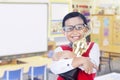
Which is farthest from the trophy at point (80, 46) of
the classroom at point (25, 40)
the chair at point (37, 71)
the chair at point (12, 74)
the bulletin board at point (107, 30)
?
the bulletin board at point (107, 30)

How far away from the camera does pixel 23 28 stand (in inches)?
152

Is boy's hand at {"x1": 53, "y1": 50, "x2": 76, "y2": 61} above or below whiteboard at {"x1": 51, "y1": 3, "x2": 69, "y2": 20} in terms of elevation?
below

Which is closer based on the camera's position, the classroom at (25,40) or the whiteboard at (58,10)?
the classroom at (25,40)

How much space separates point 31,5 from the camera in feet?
12.7

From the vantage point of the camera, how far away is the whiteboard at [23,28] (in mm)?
3629

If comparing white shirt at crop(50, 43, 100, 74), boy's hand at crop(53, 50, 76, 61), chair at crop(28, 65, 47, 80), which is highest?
boy's hand at crop(53, 50, 76, 61)

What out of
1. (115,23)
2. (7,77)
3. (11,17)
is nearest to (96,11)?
(115,23)


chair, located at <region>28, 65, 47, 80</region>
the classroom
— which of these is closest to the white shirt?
the classroom

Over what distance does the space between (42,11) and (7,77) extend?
49.8 inches

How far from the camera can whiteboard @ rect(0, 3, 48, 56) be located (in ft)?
11.9

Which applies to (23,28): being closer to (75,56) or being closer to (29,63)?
Result: (29,63)

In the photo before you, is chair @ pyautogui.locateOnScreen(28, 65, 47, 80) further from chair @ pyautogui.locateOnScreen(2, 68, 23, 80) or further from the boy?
the boy

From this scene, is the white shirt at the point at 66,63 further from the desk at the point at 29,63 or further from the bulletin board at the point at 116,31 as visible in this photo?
the bulletin board at the point at 116,31

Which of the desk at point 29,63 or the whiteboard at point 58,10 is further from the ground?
the whiteboard at point 58,10
